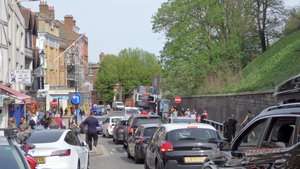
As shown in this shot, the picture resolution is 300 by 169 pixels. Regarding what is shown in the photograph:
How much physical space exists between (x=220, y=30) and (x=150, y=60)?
67007 mm

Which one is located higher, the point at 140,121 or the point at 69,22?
the point at 69,22

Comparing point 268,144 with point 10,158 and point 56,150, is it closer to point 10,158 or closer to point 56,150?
point 10,158

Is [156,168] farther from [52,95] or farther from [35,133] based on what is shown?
[52,95]

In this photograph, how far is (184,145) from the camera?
14.5m

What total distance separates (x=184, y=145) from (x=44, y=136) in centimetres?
368

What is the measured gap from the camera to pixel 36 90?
183 ft

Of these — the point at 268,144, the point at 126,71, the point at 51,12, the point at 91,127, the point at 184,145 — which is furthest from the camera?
the point at 126,71

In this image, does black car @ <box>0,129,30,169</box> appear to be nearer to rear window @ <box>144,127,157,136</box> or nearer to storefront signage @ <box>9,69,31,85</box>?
rear window @ <box>144,127,157,136</box>

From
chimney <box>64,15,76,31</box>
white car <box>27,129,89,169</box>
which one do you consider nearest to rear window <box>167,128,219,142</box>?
white car <box>27,129,89,169</box>

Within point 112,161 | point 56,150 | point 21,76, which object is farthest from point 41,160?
point 21,76

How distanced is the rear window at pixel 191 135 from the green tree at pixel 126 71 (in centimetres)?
10767

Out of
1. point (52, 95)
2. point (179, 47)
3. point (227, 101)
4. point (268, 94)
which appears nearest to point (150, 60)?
point (52, 95)

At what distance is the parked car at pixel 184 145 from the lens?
1433 cm

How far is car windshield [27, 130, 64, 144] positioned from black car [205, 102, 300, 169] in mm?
6982
